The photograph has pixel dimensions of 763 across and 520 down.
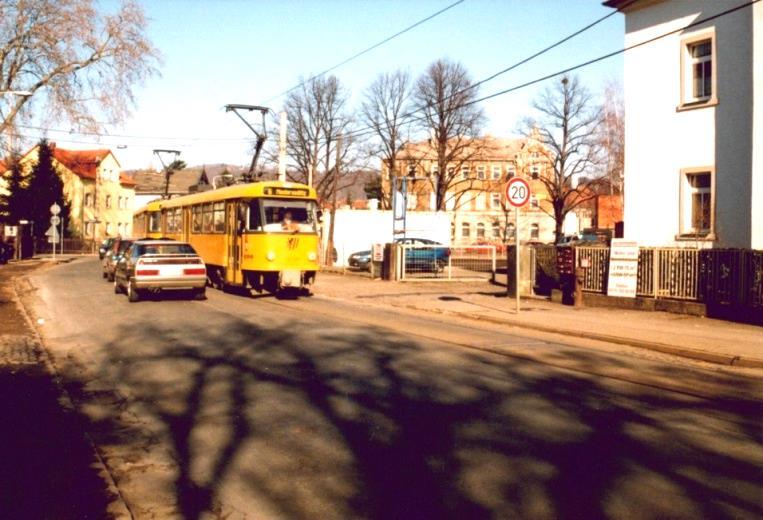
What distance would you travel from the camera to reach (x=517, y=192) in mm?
16484

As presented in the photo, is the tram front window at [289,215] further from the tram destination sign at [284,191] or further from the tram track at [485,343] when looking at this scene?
the tram track at [485,343]

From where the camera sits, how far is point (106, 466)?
218 inches

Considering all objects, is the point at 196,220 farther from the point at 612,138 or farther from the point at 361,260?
the point at 612,138

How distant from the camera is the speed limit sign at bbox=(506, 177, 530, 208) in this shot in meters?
16.3

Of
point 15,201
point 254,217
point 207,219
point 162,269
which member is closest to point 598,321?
Answer: point 254,217

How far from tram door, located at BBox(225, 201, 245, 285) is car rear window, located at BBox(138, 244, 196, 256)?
1.79 m

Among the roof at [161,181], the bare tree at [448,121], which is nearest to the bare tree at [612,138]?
the bare tree at [448,121]

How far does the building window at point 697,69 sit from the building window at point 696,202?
2103 millimetres

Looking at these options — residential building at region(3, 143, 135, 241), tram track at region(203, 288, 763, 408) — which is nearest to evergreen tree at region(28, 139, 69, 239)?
residential building at region(3, 143, 135, 241)

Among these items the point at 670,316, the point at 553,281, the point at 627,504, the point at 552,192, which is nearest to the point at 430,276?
the point at 553,281

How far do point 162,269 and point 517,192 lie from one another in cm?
923

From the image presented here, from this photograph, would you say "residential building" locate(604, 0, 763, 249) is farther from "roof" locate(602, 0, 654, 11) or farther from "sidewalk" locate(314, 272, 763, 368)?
"sidewalk" locate(314, 272, 763, 368)

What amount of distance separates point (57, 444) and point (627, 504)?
4.52 metres

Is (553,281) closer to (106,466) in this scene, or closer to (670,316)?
(670,316)
